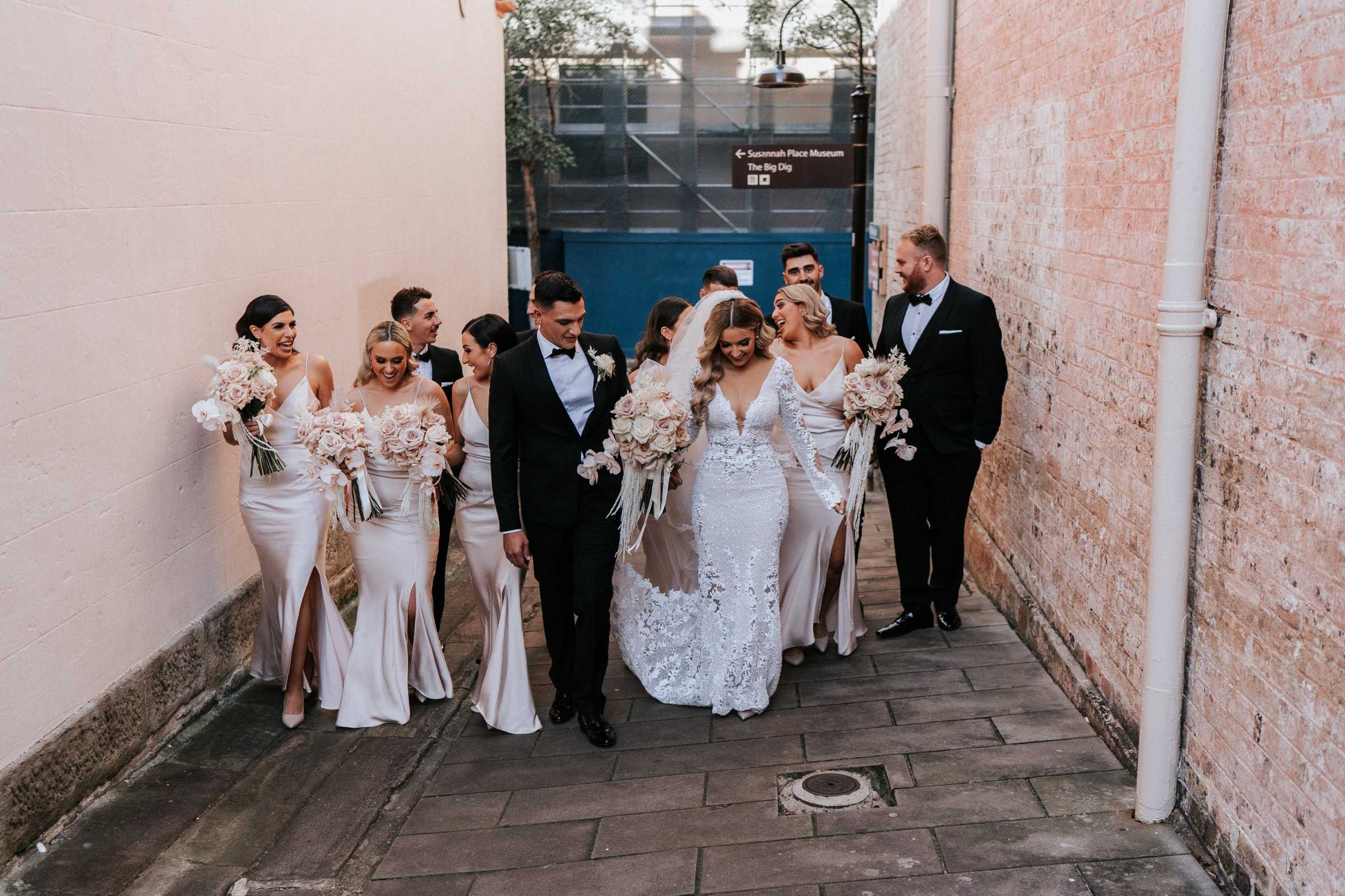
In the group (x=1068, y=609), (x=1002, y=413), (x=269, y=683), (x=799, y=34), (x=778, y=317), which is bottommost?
(x=269, y=683)

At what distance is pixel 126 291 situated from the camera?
18.8 ft

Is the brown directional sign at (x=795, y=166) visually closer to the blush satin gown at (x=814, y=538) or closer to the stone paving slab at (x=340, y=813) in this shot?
the blush satin gown at (x=814, y=538)

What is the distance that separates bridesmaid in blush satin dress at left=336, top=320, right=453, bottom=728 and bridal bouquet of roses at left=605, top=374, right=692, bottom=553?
112 cm

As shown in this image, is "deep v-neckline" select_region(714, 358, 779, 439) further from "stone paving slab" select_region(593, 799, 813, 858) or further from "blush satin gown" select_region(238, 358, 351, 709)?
"blush satin gown" select_region(238, 358, 351, 709)

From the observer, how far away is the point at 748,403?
6.16 meters

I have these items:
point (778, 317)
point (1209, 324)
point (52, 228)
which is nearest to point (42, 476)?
point (52, 228)

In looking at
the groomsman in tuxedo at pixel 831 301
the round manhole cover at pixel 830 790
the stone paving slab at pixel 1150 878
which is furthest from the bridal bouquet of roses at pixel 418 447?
the stone paving slab at pixel 1150 878

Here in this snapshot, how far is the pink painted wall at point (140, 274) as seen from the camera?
493 centimetres

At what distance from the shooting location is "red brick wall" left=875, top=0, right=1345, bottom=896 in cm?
356

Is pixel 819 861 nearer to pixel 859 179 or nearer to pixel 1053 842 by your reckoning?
pixel 1053 842

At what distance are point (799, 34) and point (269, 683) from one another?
19017 mm

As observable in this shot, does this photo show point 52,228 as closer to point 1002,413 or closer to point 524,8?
point 1002,413

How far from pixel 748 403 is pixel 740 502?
0.51 meters

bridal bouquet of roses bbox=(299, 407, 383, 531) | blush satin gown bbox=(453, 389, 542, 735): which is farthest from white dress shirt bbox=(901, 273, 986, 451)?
bridal bouquet of roses bbox=(299, 407, 383, 531)
